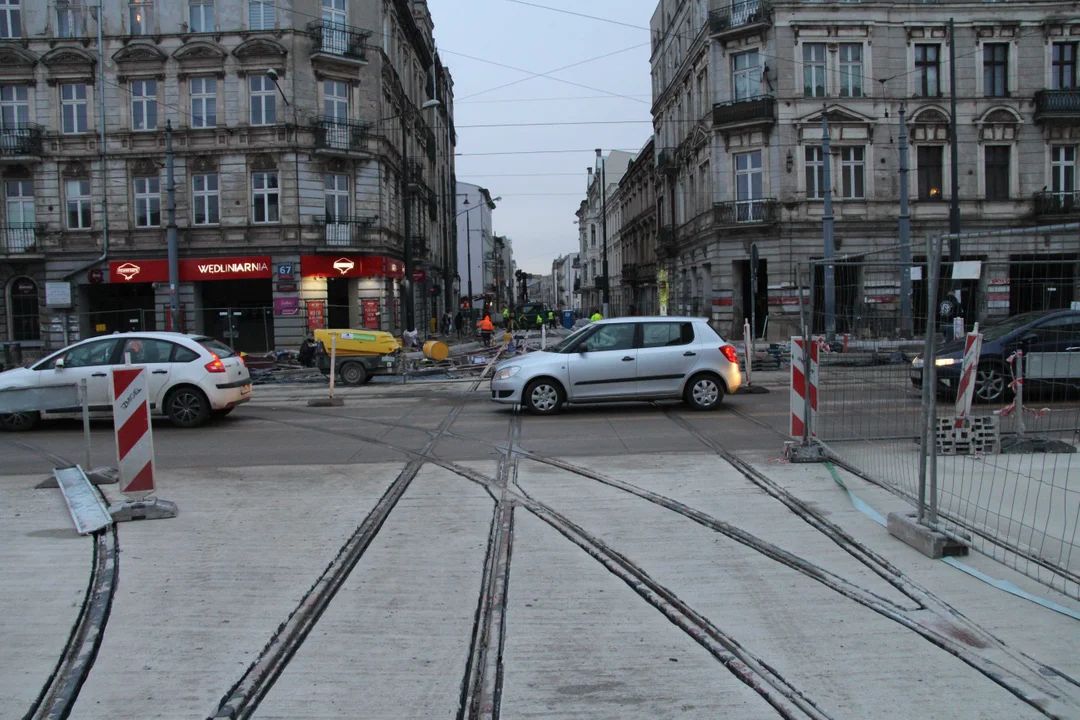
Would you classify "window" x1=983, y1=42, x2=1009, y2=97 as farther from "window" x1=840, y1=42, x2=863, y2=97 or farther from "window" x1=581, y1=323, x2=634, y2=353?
"window" x1=581, y1=323, x2=634, y2=353

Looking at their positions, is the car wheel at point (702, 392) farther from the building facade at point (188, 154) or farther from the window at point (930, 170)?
the window at point (930, 170)

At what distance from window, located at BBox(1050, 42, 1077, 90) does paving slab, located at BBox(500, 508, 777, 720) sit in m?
37.5

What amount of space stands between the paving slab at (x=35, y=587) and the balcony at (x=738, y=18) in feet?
107

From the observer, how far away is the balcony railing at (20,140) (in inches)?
1308

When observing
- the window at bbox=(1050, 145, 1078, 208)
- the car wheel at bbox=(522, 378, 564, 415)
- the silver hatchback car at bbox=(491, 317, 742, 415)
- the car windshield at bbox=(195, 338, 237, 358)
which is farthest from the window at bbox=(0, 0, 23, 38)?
the window at bbox=(1050, 145, 1078, 208)

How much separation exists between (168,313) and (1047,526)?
30.8m

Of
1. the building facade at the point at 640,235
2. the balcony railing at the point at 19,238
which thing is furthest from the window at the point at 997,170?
the balcony railing at the point at 19,238

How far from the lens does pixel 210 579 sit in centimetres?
586

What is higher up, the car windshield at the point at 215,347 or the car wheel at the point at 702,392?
the car windshield at the point at 215,347

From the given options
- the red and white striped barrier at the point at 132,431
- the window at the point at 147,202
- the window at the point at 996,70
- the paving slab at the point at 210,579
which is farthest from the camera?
the window at the point at 996,70

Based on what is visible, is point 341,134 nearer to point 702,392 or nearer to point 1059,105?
point 702,392

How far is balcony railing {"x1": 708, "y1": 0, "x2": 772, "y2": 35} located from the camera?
112ft

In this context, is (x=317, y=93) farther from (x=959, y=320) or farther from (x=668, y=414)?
(x=959, y=320)

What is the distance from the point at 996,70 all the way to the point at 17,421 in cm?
3604
